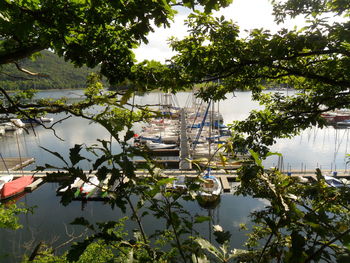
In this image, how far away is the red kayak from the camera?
16.7 m

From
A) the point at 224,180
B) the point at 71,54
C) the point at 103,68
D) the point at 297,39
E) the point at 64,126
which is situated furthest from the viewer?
the point at 64,126

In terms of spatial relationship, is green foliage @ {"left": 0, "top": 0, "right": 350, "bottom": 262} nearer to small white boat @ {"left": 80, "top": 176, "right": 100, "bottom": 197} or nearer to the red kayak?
small white boat @ {"left": 80, "top": 176, "right": 100, "bottom": 197}

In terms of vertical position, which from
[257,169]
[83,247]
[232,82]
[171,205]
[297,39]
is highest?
[297,39]

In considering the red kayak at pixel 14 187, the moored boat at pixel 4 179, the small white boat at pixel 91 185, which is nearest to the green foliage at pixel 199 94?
the small white boat at pixel 91 185

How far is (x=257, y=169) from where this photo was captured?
52.5 inches

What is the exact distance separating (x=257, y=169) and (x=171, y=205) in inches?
19.9

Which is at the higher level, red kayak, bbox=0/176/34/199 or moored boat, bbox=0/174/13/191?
moored boat, bbox=0/174/13/191

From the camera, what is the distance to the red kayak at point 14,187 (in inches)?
A: 657

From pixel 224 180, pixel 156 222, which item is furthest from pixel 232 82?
pixel 224 180

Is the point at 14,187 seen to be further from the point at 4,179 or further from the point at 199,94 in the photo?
the point at 199,94

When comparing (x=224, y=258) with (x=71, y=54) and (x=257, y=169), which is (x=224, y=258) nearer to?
(x=257, y=169)

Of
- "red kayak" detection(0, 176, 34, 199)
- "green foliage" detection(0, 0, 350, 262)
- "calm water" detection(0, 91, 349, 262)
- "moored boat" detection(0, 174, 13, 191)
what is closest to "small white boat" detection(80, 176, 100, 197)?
"green foliage" detection(0, 0, 350, 262)

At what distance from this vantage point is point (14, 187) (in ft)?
57.2

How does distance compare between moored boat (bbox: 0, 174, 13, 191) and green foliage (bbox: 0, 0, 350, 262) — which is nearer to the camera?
green foliage (bbox: 0, 0, 350, 262)
